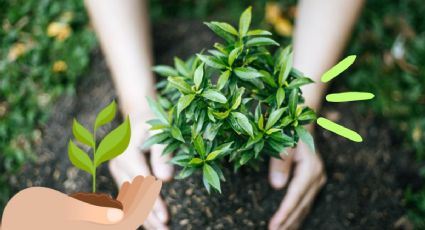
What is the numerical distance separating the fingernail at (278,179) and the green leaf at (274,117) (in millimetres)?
590

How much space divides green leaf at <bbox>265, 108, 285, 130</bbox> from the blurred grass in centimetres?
128

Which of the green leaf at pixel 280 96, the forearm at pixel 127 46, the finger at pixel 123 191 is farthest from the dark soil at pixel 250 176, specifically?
the finger at pixel 123 191

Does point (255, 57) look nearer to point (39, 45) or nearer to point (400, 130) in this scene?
point (400, 130)

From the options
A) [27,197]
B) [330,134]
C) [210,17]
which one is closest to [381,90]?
[330,134]

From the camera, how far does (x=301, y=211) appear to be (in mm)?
1995

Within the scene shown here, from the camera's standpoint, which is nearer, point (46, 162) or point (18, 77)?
Result: point (46, 162)

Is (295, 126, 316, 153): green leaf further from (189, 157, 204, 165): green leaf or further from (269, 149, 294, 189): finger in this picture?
(269, 149, 294, 189): finger

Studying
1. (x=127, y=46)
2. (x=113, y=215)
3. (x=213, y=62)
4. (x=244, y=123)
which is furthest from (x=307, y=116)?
(x=127, y=46)

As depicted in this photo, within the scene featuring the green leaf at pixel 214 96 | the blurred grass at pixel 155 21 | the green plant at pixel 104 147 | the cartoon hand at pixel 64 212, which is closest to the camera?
the cartoon hand at pixel 64 212

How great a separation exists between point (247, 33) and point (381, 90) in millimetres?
1380

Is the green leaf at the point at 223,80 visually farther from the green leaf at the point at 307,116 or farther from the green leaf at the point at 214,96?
the green leaf at the point at 307,116

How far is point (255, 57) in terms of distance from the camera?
1470 millimetres

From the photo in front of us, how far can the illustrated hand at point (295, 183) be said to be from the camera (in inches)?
75.4

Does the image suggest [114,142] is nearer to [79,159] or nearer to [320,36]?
[79,159]
